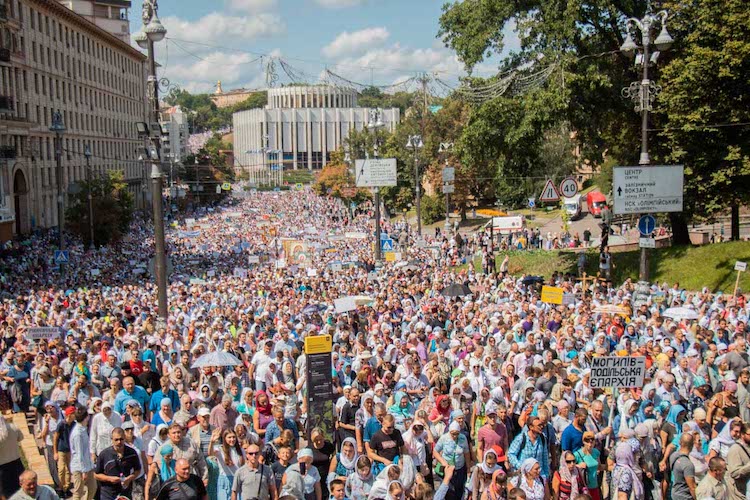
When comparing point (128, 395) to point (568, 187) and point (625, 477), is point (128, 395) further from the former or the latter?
point (568, 187)

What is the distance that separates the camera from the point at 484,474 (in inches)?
319

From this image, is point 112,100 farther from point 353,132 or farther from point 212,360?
point 212,360

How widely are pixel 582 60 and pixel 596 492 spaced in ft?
67.7

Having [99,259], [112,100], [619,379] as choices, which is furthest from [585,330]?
[112,100]

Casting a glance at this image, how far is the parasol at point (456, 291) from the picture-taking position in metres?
23.7

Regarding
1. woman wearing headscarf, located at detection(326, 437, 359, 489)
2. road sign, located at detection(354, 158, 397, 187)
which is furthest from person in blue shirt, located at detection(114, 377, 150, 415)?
road sign, located at detection(354, 158, 397, 187)

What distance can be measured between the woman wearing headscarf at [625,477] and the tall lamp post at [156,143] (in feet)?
33.6

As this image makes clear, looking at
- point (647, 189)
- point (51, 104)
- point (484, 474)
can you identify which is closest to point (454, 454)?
point (484, 474)

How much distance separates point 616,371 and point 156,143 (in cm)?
1038

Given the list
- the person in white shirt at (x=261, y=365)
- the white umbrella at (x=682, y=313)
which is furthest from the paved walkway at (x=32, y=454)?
the white umbrella at (x=682, y=313)

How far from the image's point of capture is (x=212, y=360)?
12367 millimetres

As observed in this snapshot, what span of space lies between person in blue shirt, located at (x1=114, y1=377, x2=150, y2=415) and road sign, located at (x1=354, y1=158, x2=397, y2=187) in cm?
2968

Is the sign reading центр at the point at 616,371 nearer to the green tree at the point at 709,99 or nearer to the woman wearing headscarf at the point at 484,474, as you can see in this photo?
the woman wearing headscarf at the point at 484,474

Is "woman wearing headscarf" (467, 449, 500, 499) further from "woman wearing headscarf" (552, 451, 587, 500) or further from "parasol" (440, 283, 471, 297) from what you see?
"parasol" (440, 283, 471, 297)
